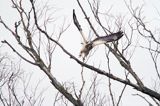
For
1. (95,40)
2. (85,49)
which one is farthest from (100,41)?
(85,49)

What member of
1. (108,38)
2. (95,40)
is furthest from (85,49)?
(108,38)

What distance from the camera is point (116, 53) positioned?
4.84 metres

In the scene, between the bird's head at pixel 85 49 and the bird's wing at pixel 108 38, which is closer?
the bird's wing at pixel 108 38

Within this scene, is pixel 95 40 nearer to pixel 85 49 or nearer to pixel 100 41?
pixel 100 41

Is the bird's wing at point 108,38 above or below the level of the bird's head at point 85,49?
below

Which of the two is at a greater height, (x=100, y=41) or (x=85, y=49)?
(x=85, y=49)

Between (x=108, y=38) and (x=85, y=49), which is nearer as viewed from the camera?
(x=108, y=38)

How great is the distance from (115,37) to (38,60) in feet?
9.32

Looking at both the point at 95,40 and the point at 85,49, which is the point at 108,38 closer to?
the point at 95,40

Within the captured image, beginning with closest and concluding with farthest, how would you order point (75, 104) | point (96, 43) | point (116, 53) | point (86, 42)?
point (96, 43)
point (86, 42)
point (75, 104)
point (116, 53)

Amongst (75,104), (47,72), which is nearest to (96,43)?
(75,104)

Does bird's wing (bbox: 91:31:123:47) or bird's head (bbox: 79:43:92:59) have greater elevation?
bird's head (bbox: 79:43:92:59)

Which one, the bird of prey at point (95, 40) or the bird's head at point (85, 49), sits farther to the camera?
the bird's head at point (85, 49)

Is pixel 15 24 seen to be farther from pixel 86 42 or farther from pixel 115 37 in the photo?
pixel 115 37
